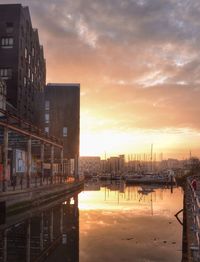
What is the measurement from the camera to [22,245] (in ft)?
76.2

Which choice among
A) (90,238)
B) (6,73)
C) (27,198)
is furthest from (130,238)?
(6,73)

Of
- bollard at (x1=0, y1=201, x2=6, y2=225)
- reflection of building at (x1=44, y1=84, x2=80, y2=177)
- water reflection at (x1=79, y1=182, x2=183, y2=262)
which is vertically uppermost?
reflection of building at (x1=44, y1=84, x2=80, y2=177)

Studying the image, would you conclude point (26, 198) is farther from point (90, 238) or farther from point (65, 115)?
point (65, 115)

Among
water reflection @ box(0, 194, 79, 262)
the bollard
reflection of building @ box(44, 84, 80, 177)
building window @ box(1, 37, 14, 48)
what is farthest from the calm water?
reflection of building @ box(44, 84, 80, 177)

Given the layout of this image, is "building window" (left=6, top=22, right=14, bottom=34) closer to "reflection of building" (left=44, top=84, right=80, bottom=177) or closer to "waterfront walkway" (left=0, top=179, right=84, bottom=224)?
"reflection of building" (left=44, top=84, right=80, bottom=177)

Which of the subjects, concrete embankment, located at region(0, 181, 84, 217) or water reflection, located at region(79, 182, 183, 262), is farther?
concrete embankment, located at region(0, 181, 84, 217)

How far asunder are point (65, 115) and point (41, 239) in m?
82.7

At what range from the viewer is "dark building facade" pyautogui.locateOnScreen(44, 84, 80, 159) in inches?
4154

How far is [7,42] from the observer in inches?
3049

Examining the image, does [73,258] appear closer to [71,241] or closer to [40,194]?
[71,241]

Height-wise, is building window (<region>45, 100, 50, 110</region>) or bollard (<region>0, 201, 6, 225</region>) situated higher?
building window (<region>45, 100, 50, 110</region>)

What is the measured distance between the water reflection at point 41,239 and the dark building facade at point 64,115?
6978 centimetres

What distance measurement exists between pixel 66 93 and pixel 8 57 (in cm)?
3294

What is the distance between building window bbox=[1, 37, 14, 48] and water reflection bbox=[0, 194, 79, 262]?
4916cm
